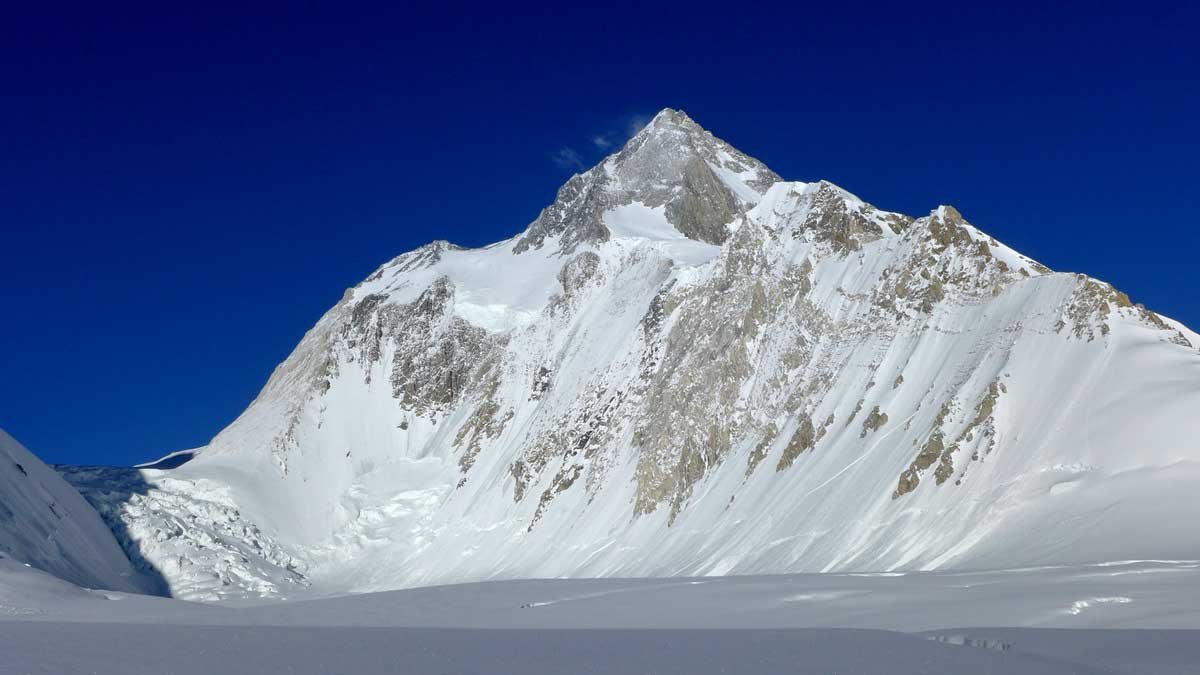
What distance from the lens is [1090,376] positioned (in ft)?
224

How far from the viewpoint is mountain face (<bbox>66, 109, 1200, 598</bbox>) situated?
65.5 metres

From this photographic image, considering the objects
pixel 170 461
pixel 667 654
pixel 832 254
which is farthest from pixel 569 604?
pixel 170 461

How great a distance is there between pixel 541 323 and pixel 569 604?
116 metres

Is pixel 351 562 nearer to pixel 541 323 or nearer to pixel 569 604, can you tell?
pixel 541 323

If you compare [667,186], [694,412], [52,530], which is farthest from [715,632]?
[667,186]

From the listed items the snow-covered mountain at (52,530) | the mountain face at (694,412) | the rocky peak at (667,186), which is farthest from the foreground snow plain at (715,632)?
the rocky peak at (667,186)

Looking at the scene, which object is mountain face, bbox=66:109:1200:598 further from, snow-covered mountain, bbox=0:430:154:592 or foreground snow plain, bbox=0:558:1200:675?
foreground snow plain, bbox=0:558:1200:675

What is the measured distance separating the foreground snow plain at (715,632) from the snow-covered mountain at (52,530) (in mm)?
50412

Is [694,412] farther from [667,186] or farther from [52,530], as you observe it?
[667,186]

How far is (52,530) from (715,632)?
287 feet

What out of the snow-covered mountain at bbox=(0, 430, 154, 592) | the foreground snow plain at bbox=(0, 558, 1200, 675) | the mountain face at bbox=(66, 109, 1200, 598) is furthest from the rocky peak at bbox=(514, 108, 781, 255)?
the foreground snow plain at bbox=(0, 558, 1200, 675)

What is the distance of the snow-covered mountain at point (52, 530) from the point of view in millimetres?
90062

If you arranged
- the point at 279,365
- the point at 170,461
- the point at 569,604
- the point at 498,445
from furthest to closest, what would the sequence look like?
the point at 279,365 < the point at 170,461 < the point at 498,445 < the point at 569,604

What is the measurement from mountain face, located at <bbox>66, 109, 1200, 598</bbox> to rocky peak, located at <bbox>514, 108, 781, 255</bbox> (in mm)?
478
